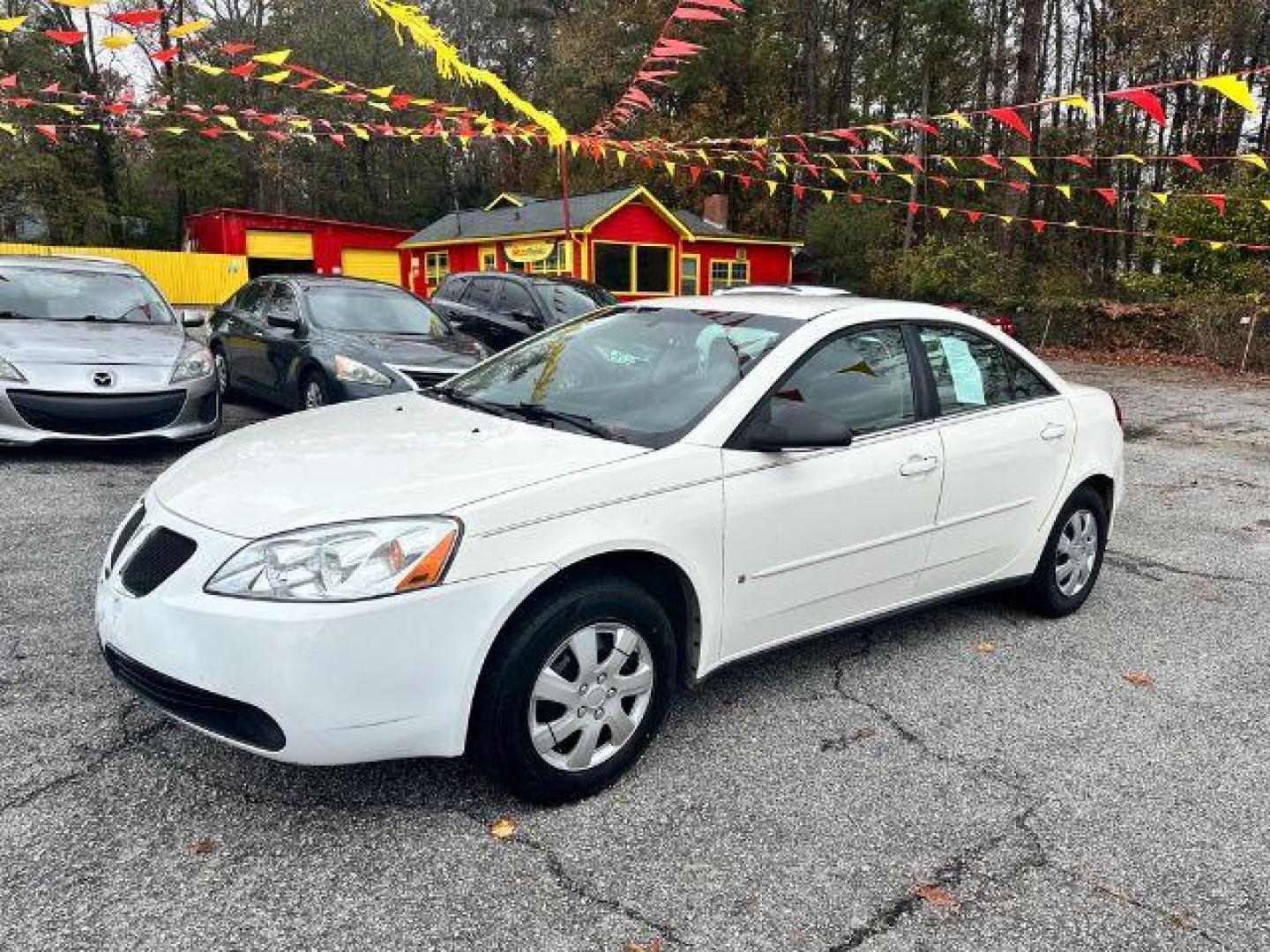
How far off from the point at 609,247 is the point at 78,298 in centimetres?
2092

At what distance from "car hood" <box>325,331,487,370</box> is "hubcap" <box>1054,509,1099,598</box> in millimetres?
5121

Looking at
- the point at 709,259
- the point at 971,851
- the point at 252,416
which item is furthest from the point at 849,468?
the point at 709,259

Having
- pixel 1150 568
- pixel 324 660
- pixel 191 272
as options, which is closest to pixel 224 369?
pixel 324 660

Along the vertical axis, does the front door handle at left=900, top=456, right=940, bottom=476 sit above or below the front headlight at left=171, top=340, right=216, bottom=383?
above

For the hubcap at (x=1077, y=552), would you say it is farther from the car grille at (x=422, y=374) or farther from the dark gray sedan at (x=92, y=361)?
the dark gray sedan at (x=92, y=361)

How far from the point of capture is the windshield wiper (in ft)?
10.5

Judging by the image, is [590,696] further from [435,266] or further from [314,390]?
[435,266]

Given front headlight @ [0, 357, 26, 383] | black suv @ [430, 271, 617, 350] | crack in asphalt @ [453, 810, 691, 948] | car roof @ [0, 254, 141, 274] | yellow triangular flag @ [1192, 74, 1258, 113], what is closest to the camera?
crack in asphalt @ [453, 810, 691, 948]

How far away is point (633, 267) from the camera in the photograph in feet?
92.2

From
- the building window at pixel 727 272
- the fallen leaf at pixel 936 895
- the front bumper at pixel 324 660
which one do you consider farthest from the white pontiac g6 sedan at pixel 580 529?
the building window at pixel 727 272

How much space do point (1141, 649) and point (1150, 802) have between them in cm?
147

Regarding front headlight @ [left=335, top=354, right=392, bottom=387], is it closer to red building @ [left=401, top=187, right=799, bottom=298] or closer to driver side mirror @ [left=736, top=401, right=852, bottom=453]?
driver side mirror @ [left=736, top=401, right=852, bottom=453]

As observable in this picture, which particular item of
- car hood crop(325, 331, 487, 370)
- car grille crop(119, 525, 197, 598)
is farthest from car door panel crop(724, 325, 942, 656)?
car hood crop(325, 331, 487, 370)

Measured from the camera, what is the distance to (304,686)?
2.42m
